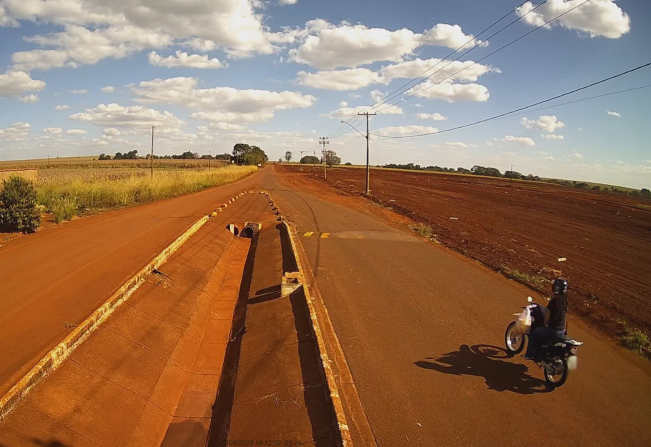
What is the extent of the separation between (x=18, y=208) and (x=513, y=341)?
1430 centimetres

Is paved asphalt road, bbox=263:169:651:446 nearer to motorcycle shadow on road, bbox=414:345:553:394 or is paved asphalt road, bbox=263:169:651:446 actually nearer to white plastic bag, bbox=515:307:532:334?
motorcycle shadow on road, bbox=414:345:553:394

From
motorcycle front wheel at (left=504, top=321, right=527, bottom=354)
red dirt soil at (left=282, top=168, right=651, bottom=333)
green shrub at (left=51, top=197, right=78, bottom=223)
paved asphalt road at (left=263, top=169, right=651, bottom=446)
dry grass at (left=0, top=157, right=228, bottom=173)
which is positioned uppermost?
dry grass at (left=0, top=157, right=228, bottom=173)

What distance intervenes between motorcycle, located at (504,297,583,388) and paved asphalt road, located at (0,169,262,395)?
22.9 feet

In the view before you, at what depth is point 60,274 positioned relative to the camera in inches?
355

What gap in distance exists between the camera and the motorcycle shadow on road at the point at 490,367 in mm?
6031

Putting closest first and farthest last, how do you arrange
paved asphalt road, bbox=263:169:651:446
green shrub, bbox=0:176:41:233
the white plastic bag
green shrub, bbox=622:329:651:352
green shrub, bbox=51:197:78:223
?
paved asphalt road, bbox=263:169:651:446 < the white plastic bag < green shrub, bbox=622:329:651:352 < green shrub, bbox=0:176:41:233 < green shrub, bbox=51:197:78:223

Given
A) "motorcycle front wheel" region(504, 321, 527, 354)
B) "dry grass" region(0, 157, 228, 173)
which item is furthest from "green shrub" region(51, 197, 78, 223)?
"dry grass" region(0, 157, 228, 173)

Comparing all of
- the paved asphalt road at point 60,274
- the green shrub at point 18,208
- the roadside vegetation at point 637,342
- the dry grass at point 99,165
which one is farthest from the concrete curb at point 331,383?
the dry grass at point 99,165

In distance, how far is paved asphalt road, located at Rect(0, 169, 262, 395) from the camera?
19.7ft

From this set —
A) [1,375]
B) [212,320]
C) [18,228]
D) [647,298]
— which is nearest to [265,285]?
[212,320]

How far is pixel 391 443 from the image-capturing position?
4762mm

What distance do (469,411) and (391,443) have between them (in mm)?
1276

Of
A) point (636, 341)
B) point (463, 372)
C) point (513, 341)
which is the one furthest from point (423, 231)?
point (463, 372)

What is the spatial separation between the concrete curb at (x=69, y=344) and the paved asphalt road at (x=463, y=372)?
4.11m
